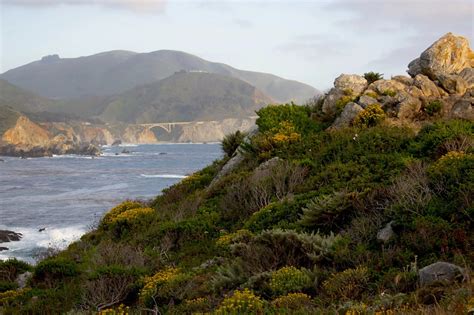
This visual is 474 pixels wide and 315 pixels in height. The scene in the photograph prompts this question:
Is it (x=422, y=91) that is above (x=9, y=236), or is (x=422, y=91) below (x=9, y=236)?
above

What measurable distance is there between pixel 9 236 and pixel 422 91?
28.0 m

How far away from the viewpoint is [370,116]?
733 inches

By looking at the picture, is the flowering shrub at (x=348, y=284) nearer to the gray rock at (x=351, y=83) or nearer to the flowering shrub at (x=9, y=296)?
the flowering shrub at (x=9, y=296)

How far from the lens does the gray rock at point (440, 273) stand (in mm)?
7107

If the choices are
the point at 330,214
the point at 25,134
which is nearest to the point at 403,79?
the point at 330,214

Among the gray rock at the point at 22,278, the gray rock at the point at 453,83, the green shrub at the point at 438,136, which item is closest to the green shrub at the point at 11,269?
the gray rock at the point at 22,278

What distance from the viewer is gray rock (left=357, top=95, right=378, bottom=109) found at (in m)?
19.6

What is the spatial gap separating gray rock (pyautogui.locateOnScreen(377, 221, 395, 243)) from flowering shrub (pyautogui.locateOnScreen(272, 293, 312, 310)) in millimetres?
2444

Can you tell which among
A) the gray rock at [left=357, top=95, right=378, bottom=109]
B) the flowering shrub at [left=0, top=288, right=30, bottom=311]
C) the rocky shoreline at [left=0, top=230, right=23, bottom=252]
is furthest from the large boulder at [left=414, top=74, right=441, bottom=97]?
the rocky shoreline at [left=0, top=230, right=23, bottom=252]

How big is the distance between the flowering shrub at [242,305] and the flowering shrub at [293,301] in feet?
0.88

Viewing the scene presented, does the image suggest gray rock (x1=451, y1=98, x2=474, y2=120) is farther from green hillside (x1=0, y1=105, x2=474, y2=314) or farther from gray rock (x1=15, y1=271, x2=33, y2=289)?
gray rock (x1=15, y1=271, x2=33, y2=289)

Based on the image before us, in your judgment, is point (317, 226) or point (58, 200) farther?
point (58, 200)

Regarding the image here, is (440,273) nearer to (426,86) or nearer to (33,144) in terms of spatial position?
(426,86)

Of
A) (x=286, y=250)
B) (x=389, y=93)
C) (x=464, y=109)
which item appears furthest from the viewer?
(x=389, y=93)
